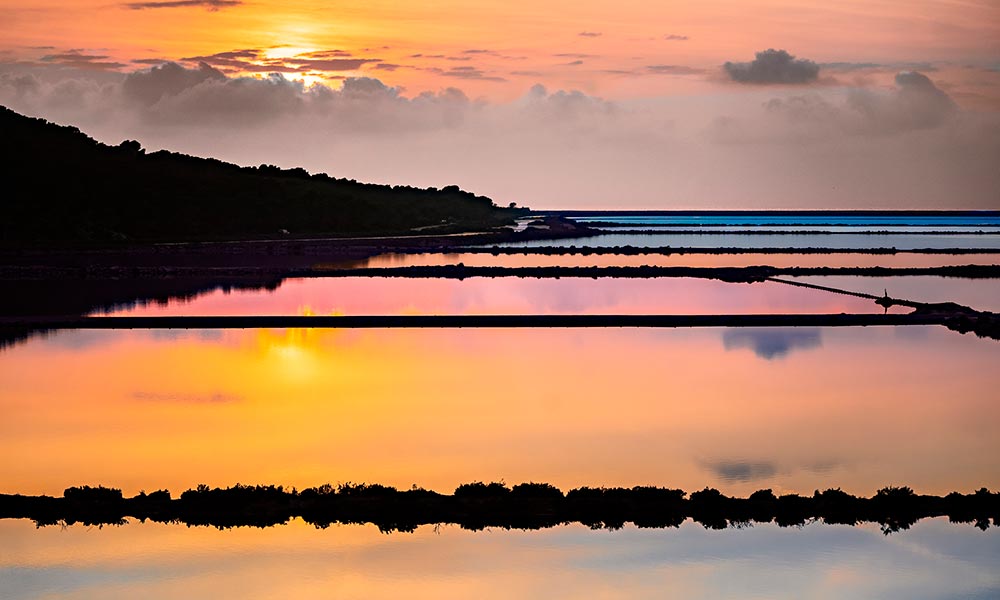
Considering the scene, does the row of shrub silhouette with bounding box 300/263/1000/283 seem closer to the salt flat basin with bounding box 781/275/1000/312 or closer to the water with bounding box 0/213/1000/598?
the salt flat basin with bounding box 781/275/1000/312

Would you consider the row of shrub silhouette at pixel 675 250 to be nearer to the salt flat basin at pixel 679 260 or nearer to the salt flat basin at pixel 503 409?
the salt flat basin at pixel 679 260

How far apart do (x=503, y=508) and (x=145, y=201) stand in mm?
73741

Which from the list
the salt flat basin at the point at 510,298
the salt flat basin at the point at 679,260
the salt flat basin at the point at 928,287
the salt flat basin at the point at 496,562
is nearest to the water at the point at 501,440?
the salt flat basin at the point at 496,562

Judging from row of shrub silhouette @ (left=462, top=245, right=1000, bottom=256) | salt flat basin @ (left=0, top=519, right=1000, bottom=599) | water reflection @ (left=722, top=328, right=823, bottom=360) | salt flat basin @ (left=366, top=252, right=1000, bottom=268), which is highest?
row of shrub silhouette @ (left=462, top=245, right=1000, bottom=256)

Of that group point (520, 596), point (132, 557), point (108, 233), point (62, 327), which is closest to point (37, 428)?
point (132, 557)

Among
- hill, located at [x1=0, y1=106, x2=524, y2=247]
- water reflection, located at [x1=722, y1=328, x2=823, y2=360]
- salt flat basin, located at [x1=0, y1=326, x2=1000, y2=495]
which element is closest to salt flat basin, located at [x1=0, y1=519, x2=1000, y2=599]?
salt flat basin, located at [x1=0, y1=326, x2=1000, y2=495]

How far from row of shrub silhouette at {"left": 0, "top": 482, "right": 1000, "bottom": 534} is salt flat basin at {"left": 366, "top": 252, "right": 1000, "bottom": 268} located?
3439 cm

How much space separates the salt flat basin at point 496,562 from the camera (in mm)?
11305

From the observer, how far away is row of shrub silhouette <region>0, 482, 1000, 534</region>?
515 inches

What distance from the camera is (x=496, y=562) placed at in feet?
39.2

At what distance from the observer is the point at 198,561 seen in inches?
470

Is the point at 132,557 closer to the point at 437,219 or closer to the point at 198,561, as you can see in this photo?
the point at 198,561

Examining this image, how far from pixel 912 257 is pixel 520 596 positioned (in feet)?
159

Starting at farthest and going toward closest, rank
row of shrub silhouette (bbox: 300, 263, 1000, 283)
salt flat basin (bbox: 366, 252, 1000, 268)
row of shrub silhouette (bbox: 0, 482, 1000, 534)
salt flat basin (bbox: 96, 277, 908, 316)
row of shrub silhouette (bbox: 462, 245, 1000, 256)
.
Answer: row of shrub silhouette (bbox: 462, 245, 1000, 256)
salt flat basin (bbox: 366, 252, 1000, 268)
row of shrub silhouette (bbox: 300, 263, 1000, 283)
salt flat basin (bbox: 96, 277, 908, 316)
row of shrub silhouette (bbox: 0, 482, 1000, 534)
